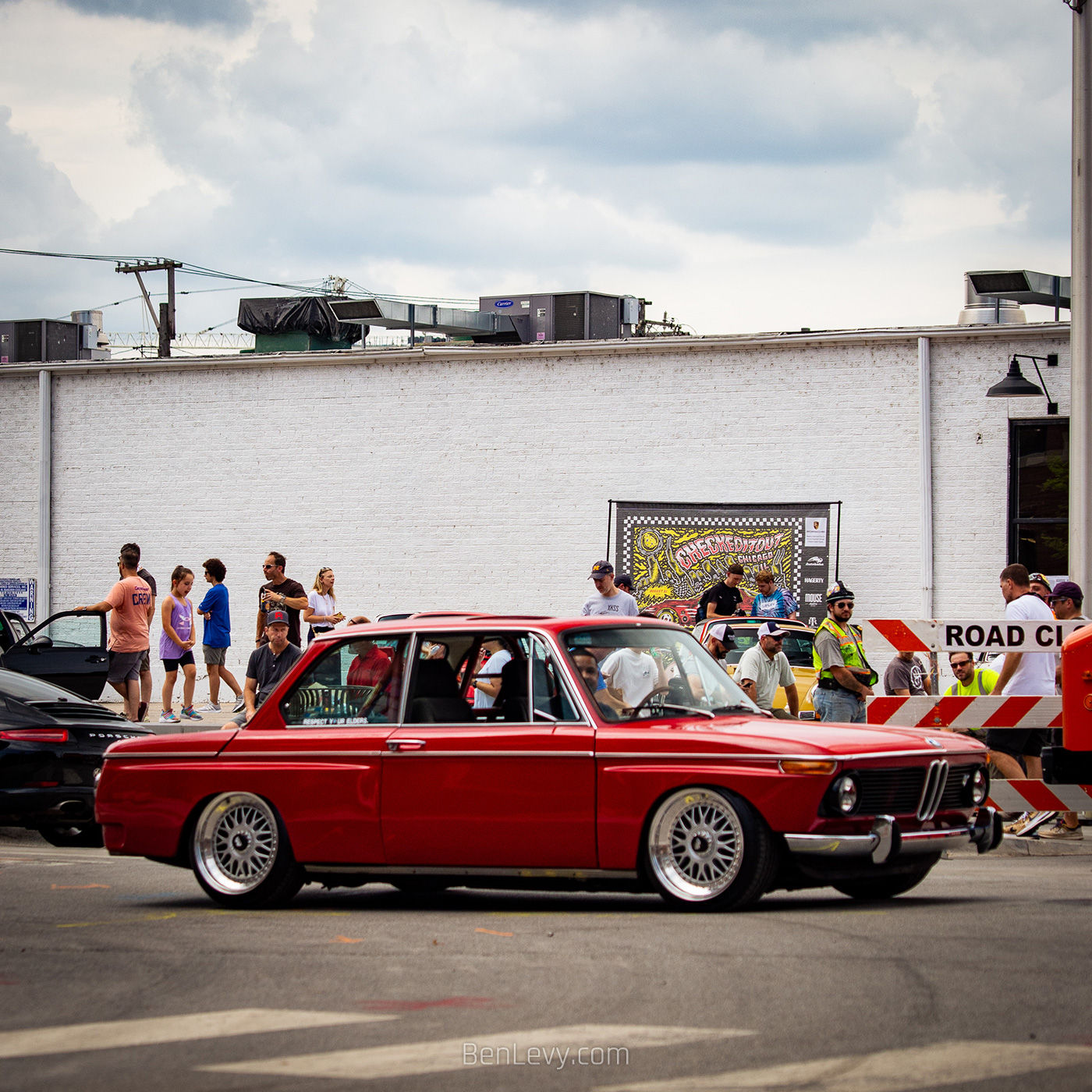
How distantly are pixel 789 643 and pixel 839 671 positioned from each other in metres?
4.84

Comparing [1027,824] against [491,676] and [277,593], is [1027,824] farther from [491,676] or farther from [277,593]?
[277,593]

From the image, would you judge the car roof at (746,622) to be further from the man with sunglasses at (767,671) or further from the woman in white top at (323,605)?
the woman in white top at (323,605)

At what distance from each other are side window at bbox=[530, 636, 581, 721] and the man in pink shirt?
9730mm

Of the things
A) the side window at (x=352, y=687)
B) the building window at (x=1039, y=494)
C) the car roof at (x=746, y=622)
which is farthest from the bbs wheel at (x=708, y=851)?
the building window at (x=1039, y=494)

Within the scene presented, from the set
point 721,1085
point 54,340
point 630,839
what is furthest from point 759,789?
point 54,340

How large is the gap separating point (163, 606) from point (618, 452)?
300 inches

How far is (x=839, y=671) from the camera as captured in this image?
12859mm

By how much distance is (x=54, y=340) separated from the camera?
29922mm

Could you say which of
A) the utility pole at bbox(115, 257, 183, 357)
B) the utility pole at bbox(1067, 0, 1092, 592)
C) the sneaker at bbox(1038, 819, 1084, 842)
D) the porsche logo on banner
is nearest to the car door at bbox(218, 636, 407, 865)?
the sneaker at bbox(1038, 819, 1084, 842)

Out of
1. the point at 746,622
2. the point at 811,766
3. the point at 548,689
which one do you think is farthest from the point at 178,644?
the point at 811,766

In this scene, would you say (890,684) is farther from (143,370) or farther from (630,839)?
(143,370)

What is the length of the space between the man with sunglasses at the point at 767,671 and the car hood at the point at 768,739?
526 cm

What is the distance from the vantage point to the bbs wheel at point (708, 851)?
24.3ft
